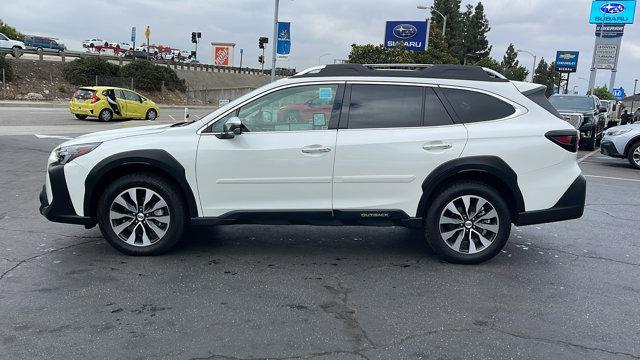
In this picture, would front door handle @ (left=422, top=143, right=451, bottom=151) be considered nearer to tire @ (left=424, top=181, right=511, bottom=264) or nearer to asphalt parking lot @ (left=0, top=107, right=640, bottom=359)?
tire @ (left=424, top=181, right=511, bottom=264)

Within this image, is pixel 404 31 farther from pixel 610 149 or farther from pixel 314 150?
pixel 314 150

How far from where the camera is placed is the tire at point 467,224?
4.93 metres

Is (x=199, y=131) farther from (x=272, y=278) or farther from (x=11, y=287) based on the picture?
(x=11, y=287)

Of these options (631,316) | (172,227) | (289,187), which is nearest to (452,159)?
(289,187)

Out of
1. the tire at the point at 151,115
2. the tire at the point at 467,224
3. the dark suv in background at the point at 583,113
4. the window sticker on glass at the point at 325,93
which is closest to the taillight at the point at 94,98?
the tire at the point at 151,115

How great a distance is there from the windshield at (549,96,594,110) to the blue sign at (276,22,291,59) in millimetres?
11577

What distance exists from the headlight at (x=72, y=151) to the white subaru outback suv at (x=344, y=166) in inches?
0.5

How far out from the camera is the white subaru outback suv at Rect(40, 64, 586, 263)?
4.80 metres

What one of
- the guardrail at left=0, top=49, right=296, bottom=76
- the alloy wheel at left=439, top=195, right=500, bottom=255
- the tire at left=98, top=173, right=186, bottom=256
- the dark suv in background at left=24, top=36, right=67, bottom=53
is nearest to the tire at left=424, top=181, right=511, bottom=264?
the alloy wheel at left=439, top=195, right=500, bottom=255

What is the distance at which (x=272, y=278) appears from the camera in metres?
4.59

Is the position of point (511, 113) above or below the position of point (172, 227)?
above

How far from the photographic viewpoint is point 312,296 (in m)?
4.22

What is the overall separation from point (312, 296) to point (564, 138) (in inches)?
108

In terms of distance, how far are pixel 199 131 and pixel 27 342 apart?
225 centimetres
